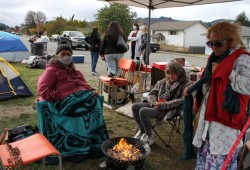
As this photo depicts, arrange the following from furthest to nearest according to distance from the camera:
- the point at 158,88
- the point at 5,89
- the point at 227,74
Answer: the point at 5,89
the point at 158,88
the point at 227,74

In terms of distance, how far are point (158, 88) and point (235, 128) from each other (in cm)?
179

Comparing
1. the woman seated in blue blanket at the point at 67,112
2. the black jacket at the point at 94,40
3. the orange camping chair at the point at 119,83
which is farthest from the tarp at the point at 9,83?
the black jacket at the point at 94,40

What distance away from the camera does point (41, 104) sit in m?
3.19

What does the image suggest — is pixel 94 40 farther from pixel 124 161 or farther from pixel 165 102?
pixel 124 161

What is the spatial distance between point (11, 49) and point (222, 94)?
37.2 feet

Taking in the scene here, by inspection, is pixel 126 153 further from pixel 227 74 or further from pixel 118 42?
pixel 118 42

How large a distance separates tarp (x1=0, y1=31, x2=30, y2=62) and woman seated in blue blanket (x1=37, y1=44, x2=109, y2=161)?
30.0ft

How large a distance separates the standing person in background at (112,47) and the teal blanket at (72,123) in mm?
3047

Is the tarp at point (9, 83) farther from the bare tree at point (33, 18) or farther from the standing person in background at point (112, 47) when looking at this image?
the bare tree at point (33, 18)

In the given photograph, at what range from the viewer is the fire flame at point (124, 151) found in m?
2.89

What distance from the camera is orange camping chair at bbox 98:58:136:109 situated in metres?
5.59

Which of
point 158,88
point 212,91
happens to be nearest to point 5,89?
point 158,88

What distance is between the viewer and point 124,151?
9.81ft

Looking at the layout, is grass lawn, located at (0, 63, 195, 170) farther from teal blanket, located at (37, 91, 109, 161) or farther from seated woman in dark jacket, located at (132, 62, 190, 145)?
seated woman in dark jacket, located at (132, 62, 190, 145)
